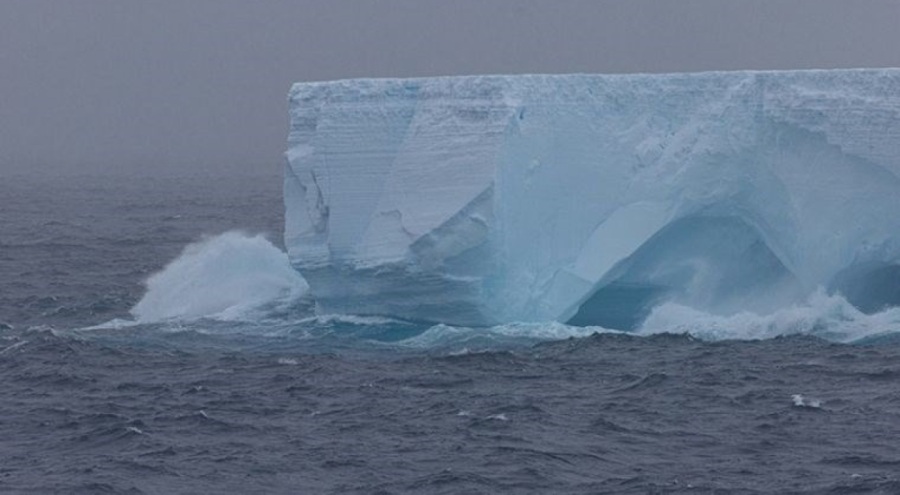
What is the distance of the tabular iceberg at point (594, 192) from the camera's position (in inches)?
725

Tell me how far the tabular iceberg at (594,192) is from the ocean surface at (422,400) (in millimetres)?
637

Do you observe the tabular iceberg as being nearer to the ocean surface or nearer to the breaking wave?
the breaking wave

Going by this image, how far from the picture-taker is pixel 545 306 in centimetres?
1912

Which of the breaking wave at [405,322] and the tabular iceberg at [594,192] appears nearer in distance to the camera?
the breaking wave at [405,322]

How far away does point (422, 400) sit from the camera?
595 inches

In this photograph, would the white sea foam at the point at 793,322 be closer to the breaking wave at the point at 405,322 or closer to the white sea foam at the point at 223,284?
the breaking wave at the point at 405,322

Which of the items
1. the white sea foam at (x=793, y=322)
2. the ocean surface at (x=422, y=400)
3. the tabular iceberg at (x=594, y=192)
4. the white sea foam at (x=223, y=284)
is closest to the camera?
the ocean surface at (x=422, y=400)

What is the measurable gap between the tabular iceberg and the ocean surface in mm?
637

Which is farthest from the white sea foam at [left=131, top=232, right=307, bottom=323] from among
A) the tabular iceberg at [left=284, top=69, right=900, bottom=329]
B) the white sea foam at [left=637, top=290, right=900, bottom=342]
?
the white sea foam at [left=637, top=290, right=900, bottom=342]

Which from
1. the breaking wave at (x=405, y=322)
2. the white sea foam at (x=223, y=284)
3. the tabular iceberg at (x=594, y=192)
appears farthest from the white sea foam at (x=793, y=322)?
the white sea foam at (x=223, y=284)

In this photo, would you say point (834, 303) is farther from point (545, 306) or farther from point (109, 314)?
point (109, 314)

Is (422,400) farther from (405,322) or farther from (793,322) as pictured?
(793,322)

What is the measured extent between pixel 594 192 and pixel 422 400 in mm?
5367

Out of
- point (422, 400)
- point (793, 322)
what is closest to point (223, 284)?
point (422, 400)
